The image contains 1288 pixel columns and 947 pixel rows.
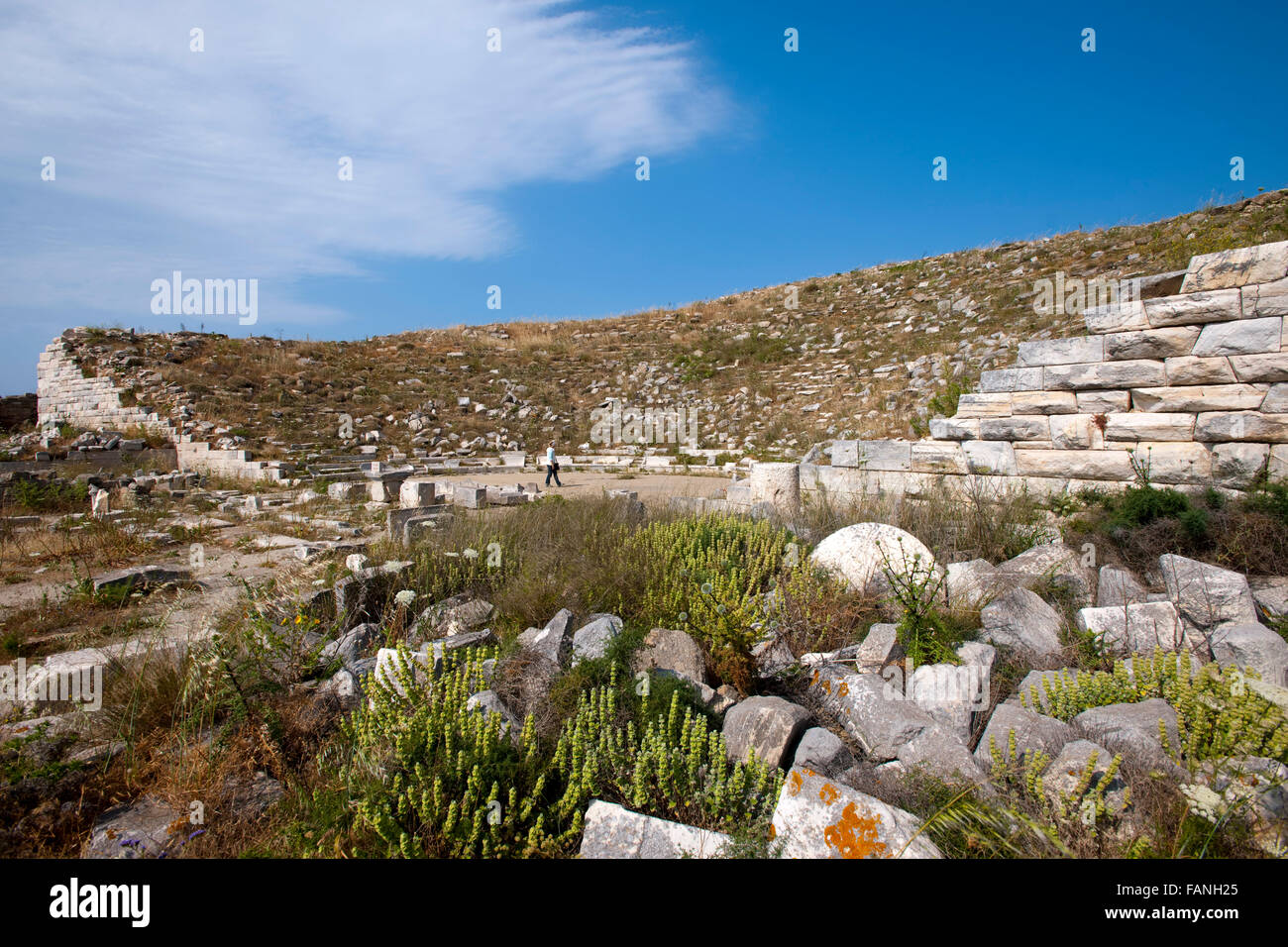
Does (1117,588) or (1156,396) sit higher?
(1156,396)

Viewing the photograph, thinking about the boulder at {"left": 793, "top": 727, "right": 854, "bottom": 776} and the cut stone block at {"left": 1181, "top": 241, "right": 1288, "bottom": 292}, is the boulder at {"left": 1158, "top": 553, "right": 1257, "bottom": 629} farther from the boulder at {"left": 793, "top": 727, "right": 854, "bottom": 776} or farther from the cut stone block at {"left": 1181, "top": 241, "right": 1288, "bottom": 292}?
the cut stone block at {"left": 1181, "top": 241, "right": 1288, "bottom": 292}

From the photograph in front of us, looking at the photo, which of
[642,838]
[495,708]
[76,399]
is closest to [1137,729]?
[642,838]

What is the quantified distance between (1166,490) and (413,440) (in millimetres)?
20808

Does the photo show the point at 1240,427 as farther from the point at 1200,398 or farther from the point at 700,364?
the point at 700,364

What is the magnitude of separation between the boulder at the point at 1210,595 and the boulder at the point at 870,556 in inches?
60.2

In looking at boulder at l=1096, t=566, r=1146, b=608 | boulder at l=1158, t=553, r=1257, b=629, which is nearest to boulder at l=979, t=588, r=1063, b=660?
boulder at l=1096, t=566, r=1146, b=608

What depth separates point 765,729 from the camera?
3.12 metres

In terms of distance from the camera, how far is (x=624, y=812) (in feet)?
8.22

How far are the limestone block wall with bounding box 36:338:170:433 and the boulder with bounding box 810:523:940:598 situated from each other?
72.3 ft

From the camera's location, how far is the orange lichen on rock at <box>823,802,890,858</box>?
226 centimetres

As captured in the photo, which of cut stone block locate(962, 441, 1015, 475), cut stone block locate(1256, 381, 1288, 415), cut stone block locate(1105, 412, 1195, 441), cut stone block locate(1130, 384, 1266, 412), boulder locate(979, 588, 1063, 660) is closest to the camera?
boulder locate(979, 588, 1063, 660)

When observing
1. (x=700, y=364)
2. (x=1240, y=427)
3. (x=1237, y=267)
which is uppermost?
(x=700, y=364)

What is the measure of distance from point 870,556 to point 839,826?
324cm

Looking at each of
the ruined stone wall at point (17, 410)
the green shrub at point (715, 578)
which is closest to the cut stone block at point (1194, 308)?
the green shrub at point (715, 578)
